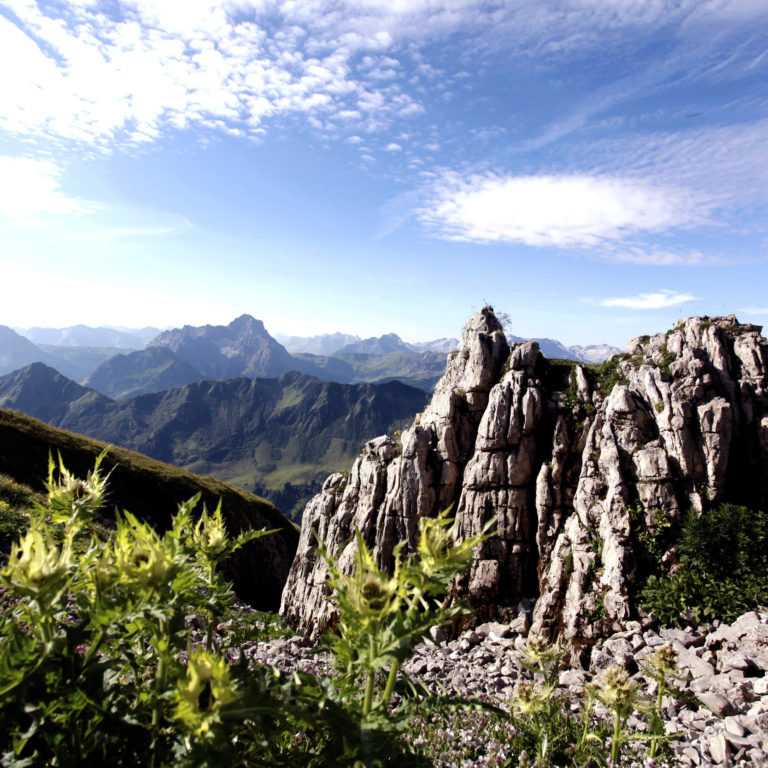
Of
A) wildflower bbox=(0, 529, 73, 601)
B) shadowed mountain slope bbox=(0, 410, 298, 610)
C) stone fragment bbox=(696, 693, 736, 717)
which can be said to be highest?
wildflower bbox=(0, 529, 73, 601)

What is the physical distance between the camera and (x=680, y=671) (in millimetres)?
12414

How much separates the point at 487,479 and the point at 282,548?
31516mm

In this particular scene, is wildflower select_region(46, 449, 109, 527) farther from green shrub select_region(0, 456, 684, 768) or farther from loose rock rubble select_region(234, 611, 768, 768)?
loose rock rubble select_region(234, 611, 768, 768)

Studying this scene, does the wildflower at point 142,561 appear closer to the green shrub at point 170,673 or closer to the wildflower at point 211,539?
the green shrub at point 170,673

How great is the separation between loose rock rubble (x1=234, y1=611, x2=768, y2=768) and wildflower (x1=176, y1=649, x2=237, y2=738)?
16.5 feet

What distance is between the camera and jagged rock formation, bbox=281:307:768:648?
726 inches

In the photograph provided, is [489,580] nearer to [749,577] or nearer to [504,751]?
[749,577]

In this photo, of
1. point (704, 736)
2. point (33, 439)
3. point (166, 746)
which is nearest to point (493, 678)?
point (704, 736)

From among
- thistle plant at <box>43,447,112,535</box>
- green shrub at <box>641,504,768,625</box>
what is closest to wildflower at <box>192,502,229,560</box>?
thistle plant at <box>43,447,112,535</box>

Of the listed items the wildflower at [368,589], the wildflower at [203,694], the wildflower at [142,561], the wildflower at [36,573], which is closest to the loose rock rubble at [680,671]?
the wildflower at [368,589]

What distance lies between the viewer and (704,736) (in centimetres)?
977

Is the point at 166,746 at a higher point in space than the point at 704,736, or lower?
higher

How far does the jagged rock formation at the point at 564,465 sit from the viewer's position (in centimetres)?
1844

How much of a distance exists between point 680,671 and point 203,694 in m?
14.9
